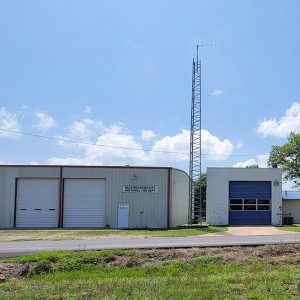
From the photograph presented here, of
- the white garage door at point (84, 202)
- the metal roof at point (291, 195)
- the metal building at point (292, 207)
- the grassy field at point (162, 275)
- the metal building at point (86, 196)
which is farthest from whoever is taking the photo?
the metal roof at point (291, 195)

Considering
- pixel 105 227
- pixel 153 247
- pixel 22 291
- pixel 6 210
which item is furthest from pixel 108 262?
pixel 6 210

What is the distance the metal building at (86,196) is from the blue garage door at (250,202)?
23.1 ft

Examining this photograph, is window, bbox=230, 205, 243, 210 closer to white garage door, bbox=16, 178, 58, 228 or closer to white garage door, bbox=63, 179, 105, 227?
white garage door, bbox=63, 179, 105, 227

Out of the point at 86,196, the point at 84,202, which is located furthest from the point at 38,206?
the point at 86,196

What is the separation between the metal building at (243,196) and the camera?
42781 mm

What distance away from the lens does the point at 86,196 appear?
38625 millimetres

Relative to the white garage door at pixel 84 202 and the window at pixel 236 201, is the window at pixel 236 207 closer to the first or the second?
the window at pixel 236 201

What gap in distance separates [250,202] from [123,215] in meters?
12.3

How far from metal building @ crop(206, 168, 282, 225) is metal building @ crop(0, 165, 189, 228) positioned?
18.4 ft

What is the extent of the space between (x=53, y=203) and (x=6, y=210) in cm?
381

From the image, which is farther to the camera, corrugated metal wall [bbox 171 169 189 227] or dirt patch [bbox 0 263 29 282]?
corrugated metal wall [bbox 171 169 189 227]

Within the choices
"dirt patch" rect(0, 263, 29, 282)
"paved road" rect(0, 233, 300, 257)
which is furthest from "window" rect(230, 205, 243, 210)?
"dirt patch" rect(0, 263, 29, 282)

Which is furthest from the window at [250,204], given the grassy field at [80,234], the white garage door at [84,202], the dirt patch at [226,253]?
the dirt patch at [226,253]

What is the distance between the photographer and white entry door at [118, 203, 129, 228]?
38031 millimetres
